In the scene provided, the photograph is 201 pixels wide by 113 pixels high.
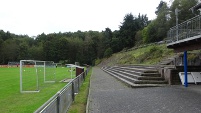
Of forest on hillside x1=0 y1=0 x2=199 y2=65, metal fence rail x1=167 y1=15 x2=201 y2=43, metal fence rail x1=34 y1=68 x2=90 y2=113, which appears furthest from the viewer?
forest on hillside x1=0 y1=0 x2=199 y2=65

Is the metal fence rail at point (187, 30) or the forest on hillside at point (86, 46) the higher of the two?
the forest on hillside at point (86, 46)

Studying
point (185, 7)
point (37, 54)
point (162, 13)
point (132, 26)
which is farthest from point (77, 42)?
point (185, 7)

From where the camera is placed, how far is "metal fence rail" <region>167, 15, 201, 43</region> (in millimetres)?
13827

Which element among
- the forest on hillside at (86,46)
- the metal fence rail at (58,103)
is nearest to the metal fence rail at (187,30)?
the metal fence rail at (58,103)

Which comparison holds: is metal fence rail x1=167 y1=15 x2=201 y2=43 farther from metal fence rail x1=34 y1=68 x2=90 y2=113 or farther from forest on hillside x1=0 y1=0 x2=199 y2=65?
forest on hillside x1=0 y1=0 x2=199 y2=65

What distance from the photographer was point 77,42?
95625mm

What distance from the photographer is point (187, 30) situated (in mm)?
14891

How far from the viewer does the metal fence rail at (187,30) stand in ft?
45.4

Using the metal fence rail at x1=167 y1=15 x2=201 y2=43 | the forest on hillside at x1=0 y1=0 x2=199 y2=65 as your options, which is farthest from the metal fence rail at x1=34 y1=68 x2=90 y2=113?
the forest on hillside at x1=0 y1=0 x2=199 y2=65

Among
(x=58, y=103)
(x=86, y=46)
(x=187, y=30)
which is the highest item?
(x=86, y=46)

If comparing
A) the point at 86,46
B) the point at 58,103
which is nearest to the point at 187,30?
the point at 58,103

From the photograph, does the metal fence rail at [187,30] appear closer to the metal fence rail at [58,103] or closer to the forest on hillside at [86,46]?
the metal fence rail at [58,103]

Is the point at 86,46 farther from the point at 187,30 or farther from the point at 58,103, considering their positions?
the point at 58,103

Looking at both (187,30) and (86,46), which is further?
(86,46)
